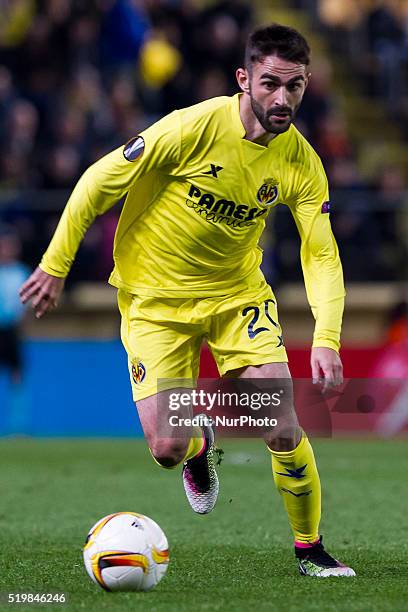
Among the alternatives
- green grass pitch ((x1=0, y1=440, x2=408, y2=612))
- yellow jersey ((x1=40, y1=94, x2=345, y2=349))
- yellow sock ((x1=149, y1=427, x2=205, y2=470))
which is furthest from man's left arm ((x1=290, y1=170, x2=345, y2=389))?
green grass pitch ((x1=0, y1=440, x2=408, y2=612))

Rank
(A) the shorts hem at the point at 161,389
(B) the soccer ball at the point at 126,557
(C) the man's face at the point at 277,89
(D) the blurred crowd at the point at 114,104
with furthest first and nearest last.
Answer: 1. (D) the blurred crowd at the point at 114,104
2. (A) the shorts hem at the point at 161,389
3. (C) the man's face at the point at 277,89
4. (B) the soccer ball at the point at 126,557

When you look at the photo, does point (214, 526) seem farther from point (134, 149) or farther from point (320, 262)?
point (134, 149)

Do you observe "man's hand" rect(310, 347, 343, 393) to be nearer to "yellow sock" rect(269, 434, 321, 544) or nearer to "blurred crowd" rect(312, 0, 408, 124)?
"yellow sock" rect(269, 434, 321, 544)

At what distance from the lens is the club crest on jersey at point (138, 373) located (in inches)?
244

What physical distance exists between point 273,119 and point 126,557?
200 centimetres

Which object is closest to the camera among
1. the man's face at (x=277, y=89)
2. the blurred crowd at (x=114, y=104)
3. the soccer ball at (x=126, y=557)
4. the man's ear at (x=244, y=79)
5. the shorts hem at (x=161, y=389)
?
the soccer ball at (x=126, y=557)

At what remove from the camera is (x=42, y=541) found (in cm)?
707

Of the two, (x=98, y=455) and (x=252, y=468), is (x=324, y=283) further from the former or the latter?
(x=98, y=455)

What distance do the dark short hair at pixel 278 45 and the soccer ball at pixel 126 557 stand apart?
212cm

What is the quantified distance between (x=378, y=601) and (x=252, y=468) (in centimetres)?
657

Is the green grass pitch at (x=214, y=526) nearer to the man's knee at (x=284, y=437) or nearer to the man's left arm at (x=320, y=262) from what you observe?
the man's knee at (x=284, y=437)

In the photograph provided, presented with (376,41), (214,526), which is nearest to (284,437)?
(214,526)

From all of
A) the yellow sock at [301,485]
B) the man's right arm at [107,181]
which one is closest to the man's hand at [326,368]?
the yellow sock at [301,485]

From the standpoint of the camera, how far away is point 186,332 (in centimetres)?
626
